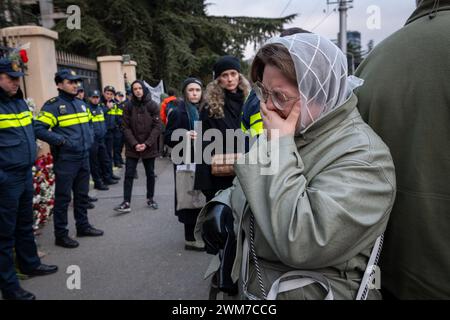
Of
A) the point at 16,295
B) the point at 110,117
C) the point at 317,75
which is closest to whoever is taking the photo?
A: the point at 317,75

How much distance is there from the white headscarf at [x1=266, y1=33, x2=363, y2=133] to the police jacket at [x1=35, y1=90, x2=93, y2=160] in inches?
146

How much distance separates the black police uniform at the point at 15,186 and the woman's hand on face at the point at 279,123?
106 inches

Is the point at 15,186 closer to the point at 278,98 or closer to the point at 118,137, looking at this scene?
the point at 278,98

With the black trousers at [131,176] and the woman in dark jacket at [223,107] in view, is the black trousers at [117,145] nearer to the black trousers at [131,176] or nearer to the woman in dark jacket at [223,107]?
the black trousers at [131,176]

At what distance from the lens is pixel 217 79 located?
351 cm

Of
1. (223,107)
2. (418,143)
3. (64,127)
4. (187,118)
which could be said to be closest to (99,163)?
(64,127)

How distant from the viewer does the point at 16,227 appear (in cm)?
342

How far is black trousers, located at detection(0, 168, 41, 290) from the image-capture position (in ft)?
10.1

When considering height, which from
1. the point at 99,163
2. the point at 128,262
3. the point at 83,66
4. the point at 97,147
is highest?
the point at 83,66

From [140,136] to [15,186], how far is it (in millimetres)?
2726

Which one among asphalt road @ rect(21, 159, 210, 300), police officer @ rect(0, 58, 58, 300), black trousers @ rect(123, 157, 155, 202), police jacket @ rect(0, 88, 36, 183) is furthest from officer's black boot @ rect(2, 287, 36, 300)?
black trousers @ rect(123, 157, 155, 202)

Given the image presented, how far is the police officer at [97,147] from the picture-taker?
Result: 706 centimetres

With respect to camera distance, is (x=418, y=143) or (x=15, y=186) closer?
(x=418, y=143)
